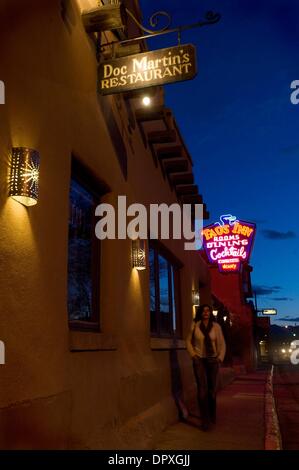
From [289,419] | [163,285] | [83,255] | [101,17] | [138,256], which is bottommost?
[289,419]

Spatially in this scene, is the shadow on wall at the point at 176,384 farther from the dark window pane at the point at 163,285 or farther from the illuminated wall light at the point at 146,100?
the illuminated wall light at the point at 146,100

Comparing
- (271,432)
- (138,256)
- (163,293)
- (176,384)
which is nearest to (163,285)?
(163,293)

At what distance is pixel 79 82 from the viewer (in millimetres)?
4945

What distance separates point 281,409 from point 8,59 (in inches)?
371

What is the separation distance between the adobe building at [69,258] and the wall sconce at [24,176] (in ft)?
0.04

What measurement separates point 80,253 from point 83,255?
9cm

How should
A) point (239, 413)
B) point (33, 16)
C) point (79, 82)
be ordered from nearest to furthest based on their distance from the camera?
point (33, 16), point (79, 82), point (239, 413)

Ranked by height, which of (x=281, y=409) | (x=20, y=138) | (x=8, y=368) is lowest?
(x=281, y=409)

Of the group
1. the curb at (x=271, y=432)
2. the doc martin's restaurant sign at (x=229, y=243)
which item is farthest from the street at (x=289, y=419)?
the doc martin's restaurant sign at (x=229, y=243)

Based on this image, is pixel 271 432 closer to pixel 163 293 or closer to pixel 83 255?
pixel 163 293

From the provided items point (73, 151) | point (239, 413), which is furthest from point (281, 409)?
point (73, 151)

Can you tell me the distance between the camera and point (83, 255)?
515 centimetres

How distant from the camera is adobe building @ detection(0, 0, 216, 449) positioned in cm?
336

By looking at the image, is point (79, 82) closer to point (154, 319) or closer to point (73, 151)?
point (73, 151)
